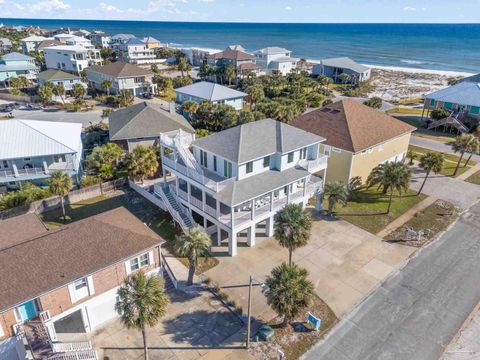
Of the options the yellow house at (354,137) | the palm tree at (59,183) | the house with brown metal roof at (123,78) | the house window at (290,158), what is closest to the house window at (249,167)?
the house window at (290,158)

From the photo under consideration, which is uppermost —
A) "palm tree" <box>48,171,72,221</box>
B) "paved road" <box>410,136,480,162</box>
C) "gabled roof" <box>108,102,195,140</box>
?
"gabled roof" <box>108,102,195,140</box>

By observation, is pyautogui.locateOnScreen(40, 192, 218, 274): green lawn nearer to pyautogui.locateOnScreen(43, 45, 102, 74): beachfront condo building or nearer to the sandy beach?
pyautogui.locateOnScreen(43, 45, 102, 74): beachfront condo building

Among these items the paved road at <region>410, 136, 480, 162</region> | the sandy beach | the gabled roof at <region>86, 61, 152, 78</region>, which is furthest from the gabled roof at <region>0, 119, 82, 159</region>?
the sandy beach

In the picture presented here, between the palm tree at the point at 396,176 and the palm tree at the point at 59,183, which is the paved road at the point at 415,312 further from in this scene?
the palm tree at the point at 59,183

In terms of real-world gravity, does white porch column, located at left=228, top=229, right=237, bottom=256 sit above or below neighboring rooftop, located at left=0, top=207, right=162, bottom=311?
below

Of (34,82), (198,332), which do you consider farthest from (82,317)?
(34,82)

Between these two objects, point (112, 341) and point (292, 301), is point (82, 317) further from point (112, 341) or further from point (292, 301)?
point (292, 301)
